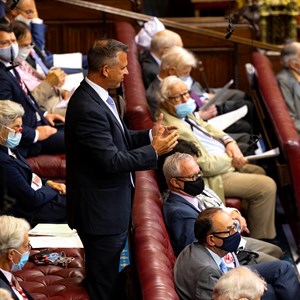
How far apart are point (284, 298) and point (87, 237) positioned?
1154 millimetres

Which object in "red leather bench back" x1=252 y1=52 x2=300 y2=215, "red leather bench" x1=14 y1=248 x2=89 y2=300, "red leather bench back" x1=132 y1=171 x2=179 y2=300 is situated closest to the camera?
"red leather bench back" x1=132 y1=171 x2=179 y2=300

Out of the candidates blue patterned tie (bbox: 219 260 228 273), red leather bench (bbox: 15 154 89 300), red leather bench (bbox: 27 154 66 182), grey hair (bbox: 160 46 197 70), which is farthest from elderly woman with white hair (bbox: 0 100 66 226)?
grey hair (bbox: 160 46 197 70)

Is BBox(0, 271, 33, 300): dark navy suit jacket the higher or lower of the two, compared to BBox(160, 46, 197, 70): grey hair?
lower

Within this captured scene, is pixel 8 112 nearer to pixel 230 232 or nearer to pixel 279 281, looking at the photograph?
pixel 230 232

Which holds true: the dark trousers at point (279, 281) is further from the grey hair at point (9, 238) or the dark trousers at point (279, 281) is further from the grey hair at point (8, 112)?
the grey hair at point (8, 112)

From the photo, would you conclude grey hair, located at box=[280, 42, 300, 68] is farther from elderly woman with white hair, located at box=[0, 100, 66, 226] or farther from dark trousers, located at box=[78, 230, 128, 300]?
dark trousers, located at box=[78, 230, 128, 300]

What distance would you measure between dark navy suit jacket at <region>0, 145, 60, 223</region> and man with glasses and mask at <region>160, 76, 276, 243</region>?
3.45 feet

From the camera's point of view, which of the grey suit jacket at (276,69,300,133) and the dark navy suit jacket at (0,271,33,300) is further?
the grey suit jacket at (276,69,300,133)

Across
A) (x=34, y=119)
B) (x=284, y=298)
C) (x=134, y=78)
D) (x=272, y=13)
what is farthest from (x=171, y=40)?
(x=284, y=298)

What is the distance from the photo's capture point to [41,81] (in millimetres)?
7594

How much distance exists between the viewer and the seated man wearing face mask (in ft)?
23.9

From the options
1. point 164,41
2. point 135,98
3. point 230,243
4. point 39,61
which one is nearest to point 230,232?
point 230,243

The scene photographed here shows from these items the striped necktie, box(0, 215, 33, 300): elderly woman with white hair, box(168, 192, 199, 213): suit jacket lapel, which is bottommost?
box(168, 192, 199, 213): suit jacket lapel

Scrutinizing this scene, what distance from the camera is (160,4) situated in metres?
11.0
